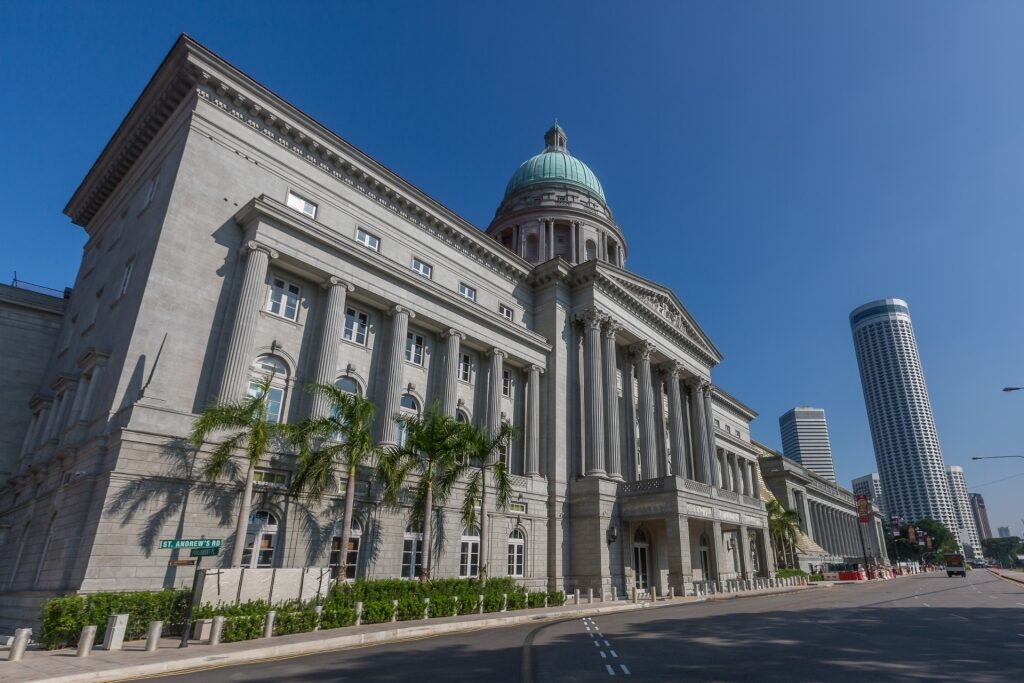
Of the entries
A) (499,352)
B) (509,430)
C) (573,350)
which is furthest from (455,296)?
(573,350)

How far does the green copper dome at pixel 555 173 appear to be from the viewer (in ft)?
199

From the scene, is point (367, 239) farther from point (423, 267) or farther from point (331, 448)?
point (331, 448)

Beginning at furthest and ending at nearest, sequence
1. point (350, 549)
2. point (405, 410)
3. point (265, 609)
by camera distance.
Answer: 1. point (405, 410)
2. point (350, 549)
3. point (265, 609)

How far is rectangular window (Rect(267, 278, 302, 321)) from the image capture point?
84.9 ft

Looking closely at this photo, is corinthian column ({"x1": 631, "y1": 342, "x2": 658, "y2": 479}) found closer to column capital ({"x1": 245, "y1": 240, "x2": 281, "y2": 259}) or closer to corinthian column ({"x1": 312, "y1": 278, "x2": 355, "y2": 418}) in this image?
corinthian column ({"x1": 312, "y1": 278, "x2": 355, "y2": 418})

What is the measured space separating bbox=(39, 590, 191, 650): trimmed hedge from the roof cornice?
2048cm

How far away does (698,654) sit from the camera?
13.5 metres

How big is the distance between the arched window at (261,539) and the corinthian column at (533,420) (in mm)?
15787

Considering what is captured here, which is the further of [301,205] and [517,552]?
[517,552]

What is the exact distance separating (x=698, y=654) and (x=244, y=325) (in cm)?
1948

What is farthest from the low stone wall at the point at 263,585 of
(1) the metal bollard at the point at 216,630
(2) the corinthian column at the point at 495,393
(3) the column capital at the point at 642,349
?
(3) the column capital at the point at 642,349

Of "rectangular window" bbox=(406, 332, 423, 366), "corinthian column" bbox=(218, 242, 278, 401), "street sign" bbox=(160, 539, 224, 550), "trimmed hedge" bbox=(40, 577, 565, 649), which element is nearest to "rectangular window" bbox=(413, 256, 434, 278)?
"rectangular window" bbox=(406, 332, 423, 366)

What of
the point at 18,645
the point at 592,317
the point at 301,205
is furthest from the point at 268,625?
the point at 592,317

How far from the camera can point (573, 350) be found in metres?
40.8
